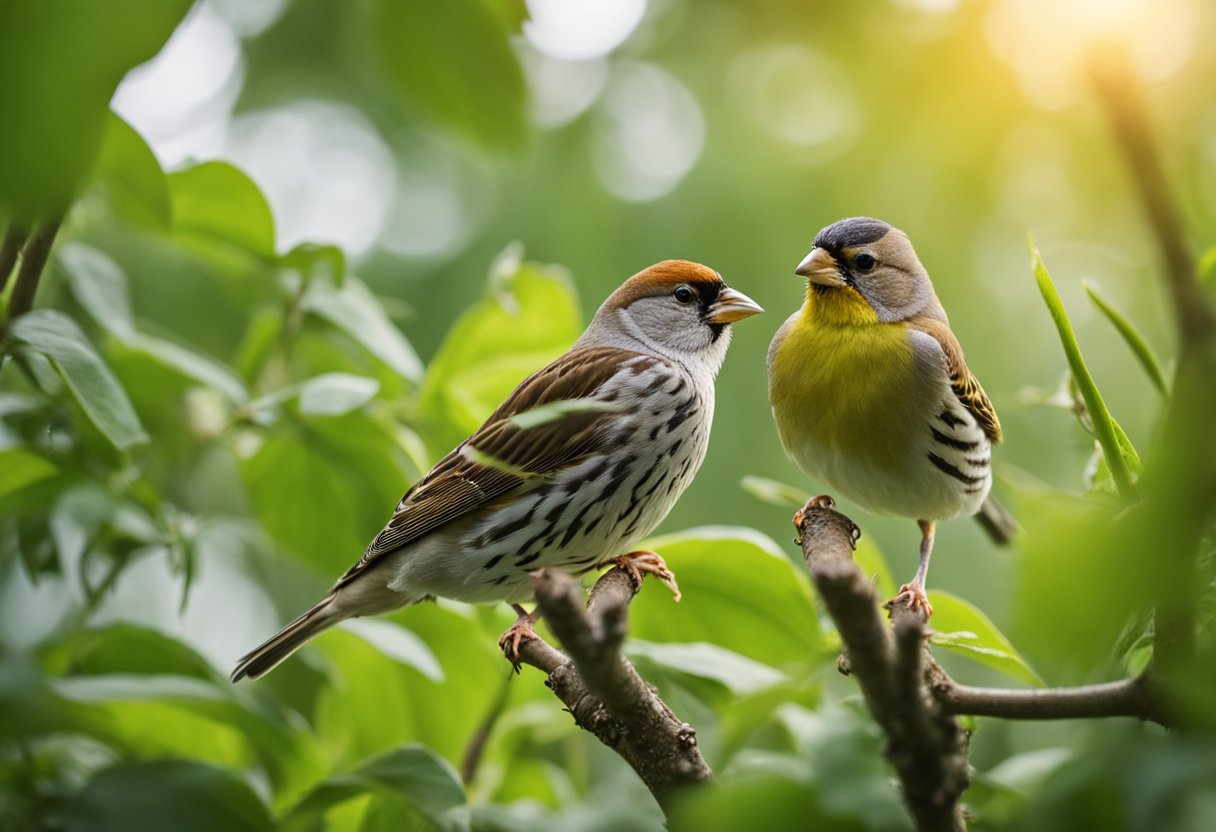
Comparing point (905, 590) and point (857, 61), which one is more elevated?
point (857, 61)

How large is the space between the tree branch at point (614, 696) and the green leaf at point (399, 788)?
0.22m

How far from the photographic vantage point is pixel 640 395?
2.84 meters

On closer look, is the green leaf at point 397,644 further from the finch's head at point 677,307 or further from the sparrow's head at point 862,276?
the sparrow's head at point 862,276

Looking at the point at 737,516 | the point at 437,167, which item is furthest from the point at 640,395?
the point at 437,167

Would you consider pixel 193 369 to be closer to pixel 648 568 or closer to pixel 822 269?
pixel 648 568

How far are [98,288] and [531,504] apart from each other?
1.02 metres

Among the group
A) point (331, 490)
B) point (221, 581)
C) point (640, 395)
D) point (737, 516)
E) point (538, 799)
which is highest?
point (640, 395)

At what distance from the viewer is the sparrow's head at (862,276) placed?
2814 millimetres

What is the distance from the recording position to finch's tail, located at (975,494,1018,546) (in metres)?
2.99

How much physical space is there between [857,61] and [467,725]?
3.01 metres

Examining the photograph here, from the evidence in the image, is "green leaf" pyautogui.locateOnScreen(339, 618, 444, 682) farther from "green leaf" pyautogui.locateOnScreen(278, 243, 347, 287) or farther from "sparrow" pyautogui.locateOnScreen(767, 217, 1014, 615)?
"sparrow" pyautogui.locateOnScreen(767, 217, 1014, 615)

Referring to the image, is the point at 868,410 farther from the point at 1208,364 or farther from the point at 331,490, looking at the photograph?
the point at 1208,364

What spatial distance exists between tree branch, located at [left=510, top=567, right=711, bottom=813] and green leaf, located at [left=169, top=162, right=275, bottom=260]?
110cm

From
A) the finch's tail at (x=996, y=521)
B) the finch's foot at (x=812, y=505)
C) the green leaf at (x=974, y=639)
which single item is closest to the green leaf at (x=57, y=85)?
the green leaf at (x=974, y=639)
